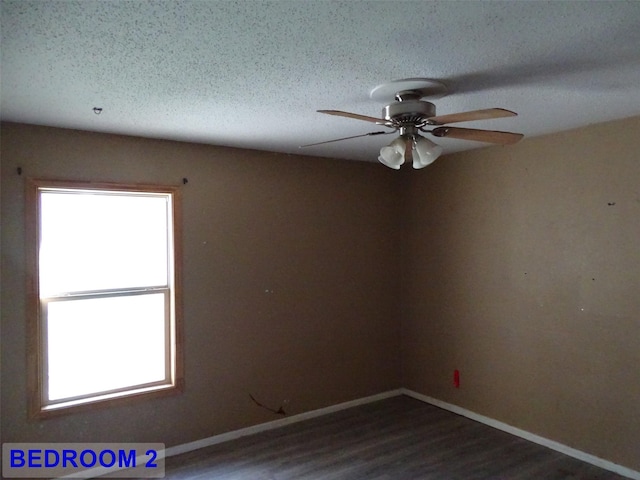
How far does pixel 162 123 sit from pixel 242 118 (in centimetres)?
54

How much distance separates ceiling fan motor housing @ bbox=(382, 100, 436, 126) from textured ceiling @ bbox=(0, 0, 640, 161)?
14 centimetres

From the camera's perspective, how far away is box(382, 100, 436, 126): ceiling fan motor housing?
7.58 feet

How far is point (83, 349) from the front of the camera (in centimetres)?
325

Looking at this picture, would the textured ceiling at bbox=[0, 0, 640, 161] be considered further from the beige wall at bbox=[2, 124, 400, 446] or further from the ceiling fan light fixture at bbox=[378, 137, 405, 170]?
the beige wall at bbox=[2, 124, 400, 446]

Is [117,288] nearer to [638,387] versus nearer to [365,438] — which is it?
[365,438]

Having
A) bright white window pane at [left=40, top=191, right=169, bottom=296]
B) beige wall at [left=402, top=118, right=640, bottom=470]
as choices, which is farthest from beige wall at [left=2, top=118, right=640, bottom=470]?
bright white window pane at [left=40, top=191, right=169, bottom=296]

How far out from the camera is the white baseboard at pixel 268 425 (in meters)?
3.54

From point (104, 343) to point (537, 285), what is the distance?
3.30 meters

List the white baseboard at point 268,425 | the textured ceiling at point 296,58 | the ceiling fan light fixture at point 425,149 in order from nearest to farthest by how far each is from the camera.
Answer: the textured ceiling at point 296,58 < the ceiling fan light fixture at point 425,149 < the white baseboard at point 268,425

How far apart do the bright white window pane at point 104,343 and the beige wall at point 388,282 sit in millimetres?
195

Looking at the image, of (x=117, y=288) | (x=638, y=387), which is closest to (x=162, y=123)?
(x=117, y=288)

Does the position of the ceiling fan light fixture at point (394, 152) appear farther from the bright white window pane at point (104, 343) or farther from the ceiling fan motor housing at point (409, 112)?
the bright white window pane at point (104, 343)

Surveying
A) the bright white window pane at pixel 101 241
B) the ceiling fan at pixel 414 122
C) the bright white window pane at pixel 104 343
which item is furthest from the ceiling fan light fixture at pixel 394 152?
the bright white window pane at pixel 104 343

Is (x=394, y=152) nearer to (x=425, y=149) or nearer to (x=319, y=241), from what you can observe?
(x=425, y=149)
